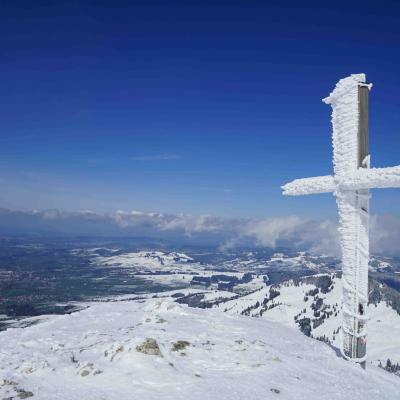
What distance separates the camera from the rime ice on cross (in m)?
13.9

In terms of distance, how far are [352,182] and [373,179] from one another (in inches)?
37.7

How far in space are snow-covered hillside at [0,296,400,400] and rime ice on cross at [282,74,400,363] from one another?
111 inches

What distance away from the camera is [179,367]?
47.1ft

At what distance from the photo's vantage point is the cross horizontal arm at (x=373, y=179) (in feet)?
37.8

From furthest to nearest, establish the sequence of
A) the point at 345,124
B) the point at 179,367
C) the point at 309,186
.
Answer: the point at 309,186, the point at 179,367, the point at 345,124

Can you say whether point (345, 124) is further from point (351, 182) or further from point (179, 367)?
point (179, 367)

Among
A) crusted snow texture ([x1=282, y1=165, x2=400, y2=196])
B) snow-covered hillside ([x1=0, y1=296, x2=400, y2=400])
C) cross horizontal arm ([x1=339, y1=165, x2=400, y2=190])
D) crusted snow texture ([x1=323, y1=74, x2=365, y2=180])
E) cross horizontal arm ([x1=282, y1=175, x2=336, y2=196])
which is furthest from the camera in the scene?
cross horizontal arm ([x1=282, y1=175, x2=336, y2=196])

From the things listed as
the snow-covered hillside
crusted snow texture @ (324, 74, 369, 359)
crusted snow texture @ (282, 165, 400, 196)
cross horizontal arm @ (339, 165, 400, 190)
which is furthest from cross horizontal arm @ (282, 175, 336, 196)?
the snow-covered hillside

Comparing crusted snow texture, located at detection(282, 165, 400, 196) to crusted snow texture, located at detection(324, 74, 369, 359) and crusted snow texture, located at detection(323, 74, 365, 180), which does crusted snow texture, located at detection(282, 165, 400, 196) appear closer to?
crusted snow texture, located at detection(324, 74, 369, 359)

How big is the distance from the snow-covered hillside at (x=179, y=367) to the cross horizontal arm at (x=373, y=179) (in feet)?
22.1

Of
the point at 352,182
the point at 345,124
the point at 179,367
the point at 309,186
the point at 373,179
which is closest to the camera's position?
the point at 373,179

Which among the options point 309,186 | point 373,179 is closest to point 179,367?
point 309,186

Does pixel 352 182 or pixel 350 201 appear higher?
pixel 352 182

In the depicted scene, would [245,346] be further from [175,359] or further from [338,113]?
[338,113]
